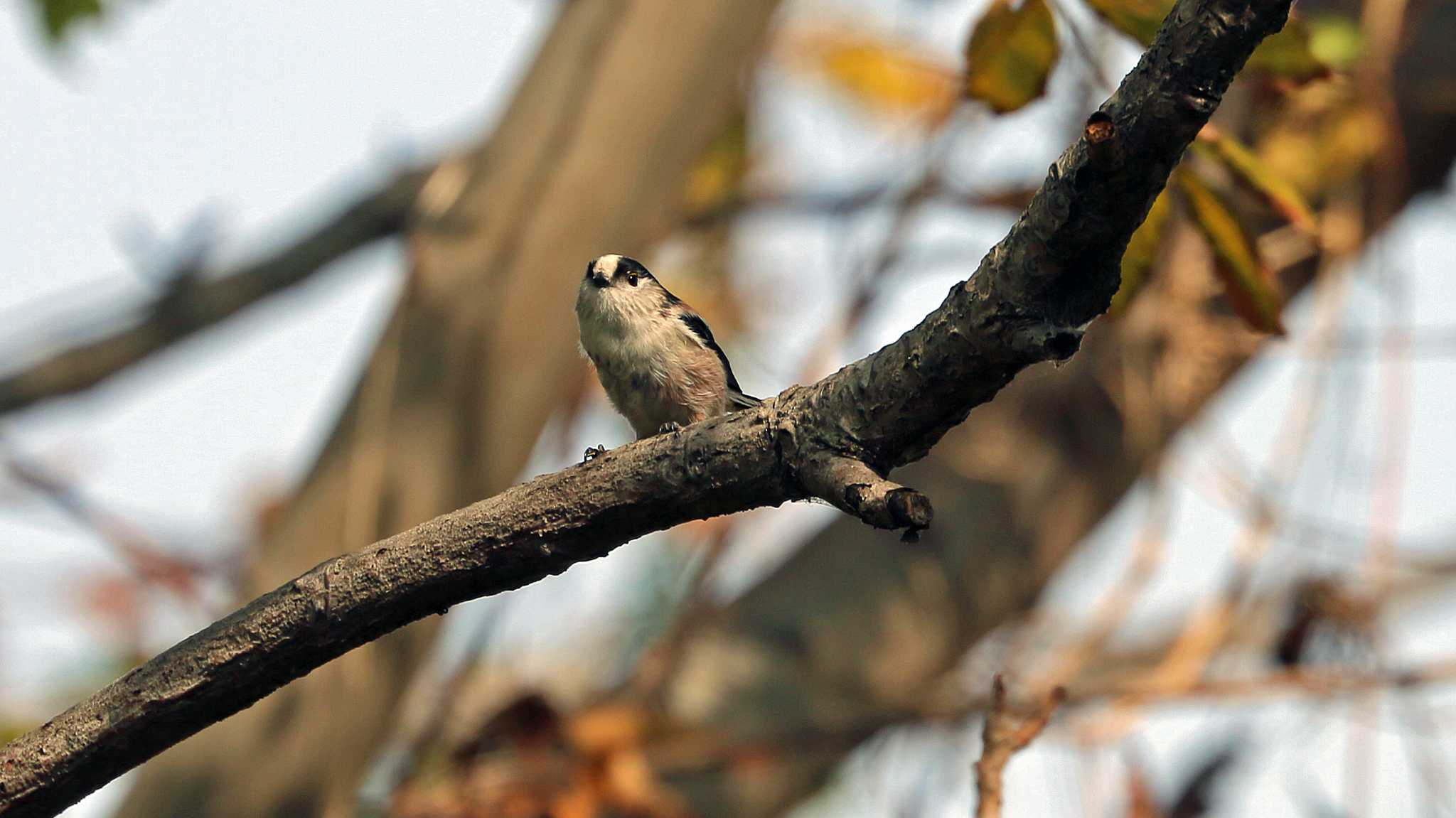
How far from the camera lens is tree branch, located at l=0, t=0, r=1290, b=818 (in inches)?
60.2

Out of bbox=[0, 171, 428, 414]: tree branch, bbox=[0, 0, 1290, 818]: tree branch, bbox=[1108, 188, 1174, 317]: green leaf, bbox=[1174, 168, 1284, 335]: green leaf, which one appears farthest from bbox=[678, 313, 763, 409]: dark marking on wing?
bbox=[0, 171, 428, 414]: tree branch

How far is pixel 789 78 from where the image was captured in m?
7.77

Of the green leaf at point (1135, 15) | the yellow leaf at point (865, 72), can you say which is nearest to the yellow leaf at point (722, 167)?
the yellow leaf at point (865, 72)

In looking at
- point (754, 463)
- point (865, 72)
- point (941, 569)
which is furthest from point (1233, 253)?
point (865, 72)

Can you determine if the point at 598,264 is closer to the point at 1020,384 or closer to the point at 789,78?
the point at 1020,384

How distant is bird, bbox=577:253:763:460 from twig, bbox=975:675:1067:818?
111 cm

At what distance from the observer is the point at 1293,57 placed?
7.84 feet

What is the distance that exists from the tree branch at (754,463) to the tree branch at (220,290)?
10.1ft

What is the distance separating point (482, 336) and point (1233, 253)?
2.25 metres

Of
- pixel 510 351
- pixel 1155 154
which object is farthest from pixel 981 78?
pixel 510 351

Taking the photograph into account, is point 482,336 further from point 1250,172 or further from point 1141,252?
point 1250,172

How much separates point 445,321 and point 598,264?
0.71 metres

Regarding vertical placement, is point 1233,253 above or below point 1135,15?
below

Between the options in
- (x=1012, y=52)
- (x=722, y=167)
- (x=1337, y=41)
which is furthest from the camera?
(x=722, y=167)
